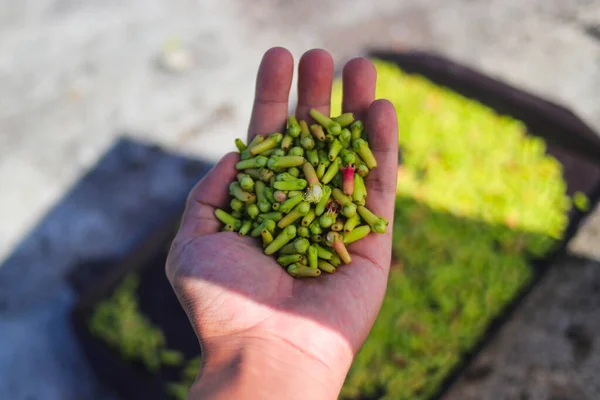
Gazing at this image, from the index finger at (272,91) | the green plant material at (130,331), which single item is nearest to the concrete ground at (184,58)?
the green plant material at (130,331)

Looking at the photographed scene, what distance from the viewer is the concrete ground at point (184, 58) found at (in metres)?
6.86

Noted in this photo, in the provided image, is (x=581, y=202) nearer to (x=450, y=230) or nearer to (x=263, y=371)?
(x=450, y=230)

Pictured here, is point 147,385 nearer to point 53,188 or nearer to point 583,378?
point 53,188

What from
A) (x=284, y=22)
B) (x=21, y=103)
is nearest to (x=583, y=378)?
(x=284, y=22)

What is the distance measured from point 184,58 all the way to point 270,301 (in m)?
5.30

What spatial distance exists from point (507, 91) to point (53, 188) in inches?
227

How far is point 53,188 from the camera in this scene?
6551 millimetres

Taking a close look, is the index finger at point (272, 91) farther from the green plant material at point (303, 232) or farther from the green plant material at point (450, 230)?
the green plant material at point (303, 232)

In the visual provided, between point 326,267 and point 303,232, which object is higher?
point 303,232

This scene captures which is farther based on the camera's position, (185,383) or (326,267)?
(185,383)

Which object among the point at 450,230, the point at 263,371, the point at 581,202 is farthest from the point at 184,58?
the point at 263,371

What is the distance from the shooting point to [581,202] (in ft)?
18.9

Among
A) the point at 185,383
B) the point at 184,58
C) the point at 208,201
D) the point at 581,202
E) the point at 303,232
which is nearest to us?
the point at 303,232

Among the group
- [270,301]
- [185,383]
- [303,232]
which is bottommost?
[185,383]
